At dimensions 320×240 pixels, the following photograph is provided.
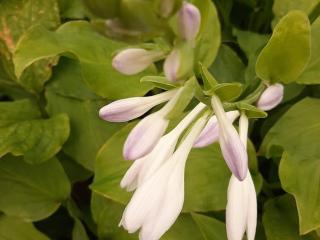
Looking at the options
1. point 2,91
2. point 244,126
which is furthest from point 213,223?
point 2,91

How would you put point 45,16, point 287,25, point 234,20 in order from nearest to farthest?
point 287,25, point 45,16, point 234,20

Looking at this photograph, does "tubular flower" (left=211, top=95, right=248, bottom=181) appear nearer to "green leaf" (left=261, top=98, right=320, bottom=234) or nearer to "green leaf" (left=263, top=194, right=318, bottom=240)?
"green leaf" (left=261, top=98, right=320, bottom=234)

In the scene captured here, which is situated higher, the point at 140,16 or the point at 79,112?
the point at 140,16

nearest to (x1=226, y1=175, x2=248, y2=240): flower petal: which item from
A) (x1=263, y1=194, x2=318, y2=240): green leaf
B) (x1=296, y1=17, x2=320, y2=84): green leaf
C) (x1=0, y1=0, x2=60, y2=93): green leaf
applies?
(x1=263, y1=194, x2=318, y2=240): green leaf

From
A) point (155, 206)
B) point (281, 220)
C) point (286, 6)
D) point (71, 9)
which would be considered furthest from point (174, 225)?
point (71, 9)

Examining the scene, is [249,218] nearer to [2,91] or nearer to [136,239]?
[136,239]

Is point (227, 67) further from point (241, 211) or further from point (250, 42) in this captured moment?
point (241, 211)

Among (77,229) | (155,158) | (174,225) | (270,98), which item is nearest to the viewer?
(155,158)
